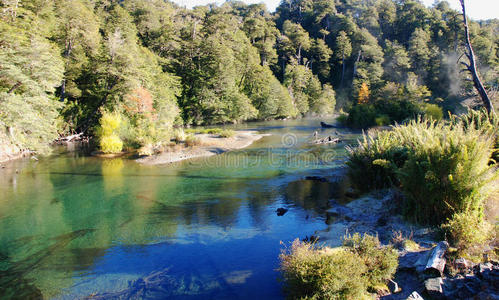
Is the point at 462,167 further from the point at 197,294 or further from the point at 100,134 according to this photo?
the point at 100,134

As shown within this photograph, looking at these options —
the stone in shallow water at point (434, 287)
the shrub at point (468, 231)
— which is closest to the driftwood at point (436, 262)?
the stone in shallow water at point (434, 287)

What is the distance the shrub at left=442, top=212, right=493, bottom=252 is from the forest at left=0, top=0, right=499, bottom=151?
1072cm

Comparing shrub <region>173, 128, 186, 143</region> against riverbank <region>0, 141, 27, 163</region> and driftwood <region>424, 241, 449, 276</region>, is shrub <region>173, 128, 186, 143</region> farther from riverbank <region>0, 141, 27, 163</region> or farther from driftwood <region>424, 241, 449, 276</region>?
driftwood <region>424, 241, 449, 276</region>

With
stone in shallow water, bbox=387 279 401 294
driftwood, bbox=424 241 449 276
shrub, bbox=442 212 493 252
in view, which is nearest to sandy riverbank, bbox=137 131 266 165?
stone in shallow water, bbox=387 279 401 294

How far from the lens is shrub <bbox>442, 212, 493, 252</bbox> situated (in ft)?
22.8

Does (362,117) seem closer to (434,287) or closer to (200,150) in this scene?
(200,150)

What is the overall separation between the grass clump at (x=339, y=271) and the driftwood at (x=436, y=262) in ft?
2.19

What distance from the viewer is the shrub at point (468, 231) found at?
6943mm

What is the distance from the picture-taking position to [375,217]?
434 inches

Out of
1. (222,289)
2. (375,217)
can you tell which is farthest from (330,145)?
(222,289)

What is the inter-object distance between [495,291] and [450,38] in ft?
300

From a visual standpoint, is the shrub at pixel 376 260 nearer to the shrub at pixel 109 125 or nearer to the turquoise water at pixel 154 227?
the turquoise water at pixel 154 227

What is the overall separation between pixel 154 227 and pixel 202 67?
48654 mm

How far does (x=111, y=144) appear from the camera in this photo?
91.8 feet
